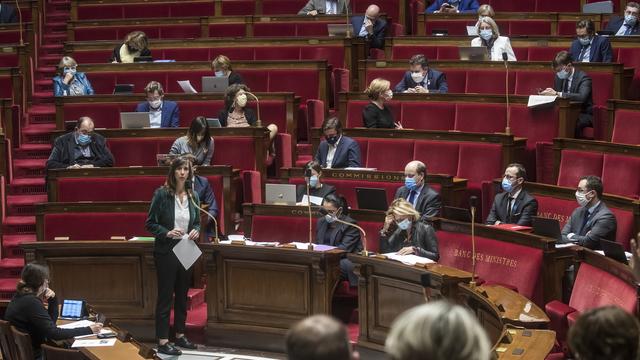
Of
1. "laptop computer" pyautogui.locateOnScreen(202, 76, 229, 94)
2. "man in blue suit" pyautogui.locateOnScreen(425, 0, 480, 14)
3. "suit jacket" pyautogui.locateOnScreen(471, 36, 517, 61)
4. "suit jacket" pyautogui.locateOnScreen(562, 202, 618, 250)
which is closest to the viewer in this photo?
"suit jacket" pyautogui.locateOnScreen(562, 202, 618, 250)

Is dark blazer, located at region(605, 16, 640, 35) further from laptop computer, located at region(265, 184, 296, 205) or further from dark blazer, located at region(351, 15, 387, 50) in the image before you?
laptop computer, located at region(265, 184, 296, 205)

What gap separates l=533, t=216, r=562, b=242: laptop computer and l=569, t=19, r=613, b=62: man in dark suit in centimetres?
206

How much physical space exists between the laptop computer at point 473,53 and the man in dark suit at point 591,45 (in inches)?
19.9

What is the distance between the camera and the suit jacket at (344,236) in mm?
4906

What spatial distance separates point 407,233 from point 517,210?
565 mm

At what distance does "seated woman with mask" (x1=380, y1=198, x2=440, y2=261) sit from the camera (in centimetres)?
463

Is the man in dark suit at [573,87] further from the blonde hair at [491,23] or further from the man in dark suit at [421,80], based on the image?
the blonde hair at [491,23]

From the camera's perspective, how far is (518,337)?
10.9 feet

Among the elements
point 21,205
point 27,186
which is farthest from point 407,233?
point 27,186

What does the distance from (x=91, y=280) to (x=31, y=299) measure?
4.28 feet

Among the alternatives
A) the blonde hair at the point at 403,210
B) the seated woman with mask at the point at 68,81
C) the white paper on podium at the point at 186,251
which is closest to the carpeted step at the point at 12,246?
the seated woman with mask at the point at 68,81

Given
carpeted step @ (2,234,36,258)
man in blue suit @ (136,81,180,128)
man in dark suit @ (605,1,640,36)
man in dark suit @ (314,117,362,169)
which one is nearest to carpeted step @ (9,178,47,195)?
carpeted step @ (2,234,36,258)

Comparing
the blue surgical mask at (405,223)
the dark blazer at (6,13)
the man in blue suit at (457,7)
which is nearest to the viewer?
the blue surgical mask at (405,223)

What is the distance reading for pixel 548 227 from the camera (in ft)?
14.6
